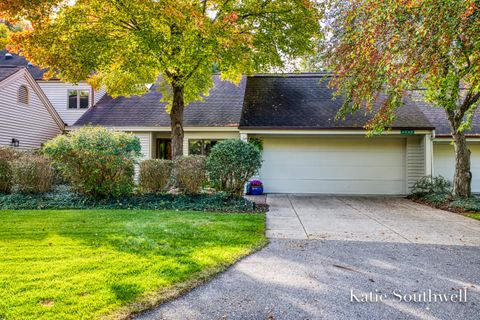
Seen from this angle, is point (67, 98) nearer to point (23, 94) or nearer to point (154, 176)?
point (23, 94)

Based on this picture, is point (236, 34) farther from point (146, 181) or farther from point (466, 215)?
point (466, 215)

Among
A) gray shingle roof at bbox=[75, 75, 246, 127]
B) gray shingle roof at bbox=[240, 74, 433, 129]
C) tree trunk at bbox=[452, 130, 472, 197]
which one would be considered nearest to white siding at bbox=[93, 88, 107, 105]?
gray shingle roof at bbox=[75, 75, 246, 127]

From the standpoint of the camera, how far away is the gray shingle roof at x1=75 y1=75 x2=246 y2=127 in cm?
1220

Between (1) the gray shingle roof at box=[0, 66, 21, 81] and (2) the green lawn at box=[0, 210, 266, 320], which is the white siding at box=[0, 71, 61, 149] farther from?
(2) the green lawn at box=[0, 210, 266, 320]

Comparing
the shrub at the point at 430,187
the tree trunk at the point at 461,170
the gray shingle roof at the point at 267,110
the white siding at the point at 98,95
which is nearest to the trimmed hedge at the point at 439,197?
the shrub at the point at 430,187

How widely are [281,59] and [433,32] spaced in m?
5.80

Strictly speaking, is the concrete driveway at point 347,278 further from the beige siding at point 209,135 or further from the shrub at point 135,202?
the beige siding at point 209,135

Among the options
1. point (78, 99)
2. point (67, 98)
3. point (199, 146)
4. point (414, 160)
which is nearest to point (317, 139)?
point (414, 160)

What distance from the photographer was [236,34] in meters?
7.97

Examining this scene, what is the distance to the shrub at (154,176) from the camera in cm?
799

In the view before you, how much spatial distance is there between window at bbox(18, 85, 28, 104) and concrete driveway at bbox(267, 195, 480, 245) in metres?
12.4

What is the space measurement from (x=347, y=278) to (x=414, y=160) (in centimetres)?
961

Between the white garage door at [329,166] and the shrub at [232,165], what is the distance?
4025mm

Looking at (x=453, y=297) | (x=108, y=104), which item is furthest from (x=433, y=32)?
(x=108, y=104)
